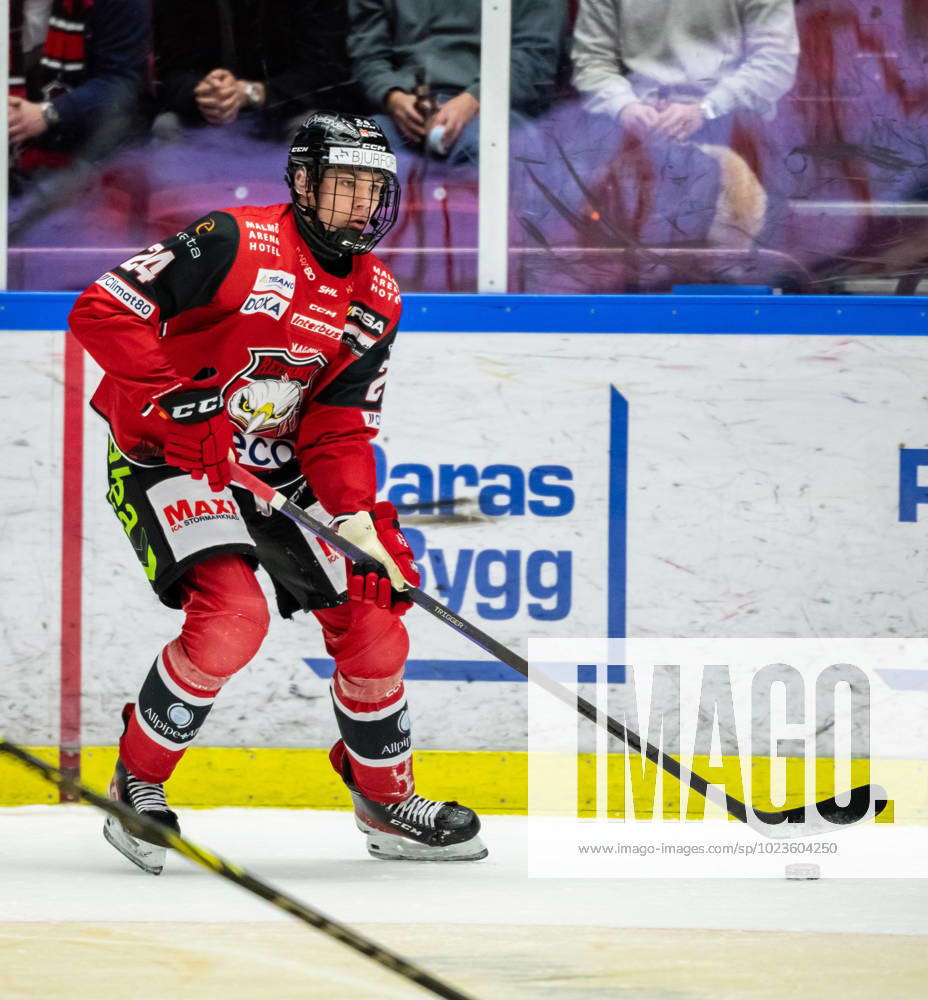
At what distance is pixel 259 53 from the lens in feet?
13.2

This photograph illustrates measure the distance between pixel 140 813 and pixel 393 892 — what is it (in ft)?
1.61

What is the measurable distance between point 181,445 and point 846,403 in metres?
1.59

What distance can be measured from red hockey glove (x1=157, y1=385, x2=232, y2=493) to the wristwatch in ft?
4.58

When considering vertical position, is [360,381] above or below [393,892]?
above

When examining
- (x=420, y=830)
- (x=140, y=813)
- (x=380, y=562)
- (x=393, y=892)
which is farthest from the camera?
(x=420, y=830)

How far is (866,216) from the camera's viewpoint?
3.94 meters

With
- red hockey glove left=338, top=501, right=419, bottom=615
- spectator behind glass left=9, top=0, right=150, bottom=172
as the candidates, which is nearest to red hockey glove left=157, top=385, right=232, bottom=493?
red hockey glove left=338, top=501, right=419, bottom=615

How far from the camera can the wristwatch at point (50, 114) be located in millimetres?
4004

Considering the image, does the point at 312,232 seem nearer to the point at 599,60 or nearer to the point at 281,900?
the point at 599,60

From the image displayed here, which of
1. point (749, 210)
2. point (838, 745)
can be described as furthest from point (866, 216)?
point (838, 745)

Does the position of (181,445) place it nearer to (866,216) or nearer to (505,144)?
(505,144)

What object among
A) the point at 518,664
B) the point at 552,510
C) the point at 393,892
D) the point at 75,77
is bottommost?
the point at 393,892

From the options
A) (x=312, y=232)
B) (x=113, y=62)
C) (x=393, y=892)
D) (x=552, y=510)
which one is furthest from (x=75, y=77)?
(x=393, y=892)

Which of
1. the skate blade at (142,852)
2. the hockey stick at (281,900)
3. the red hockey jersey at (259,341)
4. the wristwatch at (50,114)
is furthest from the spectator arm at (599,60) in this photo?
the hockey stick at (281,900)
